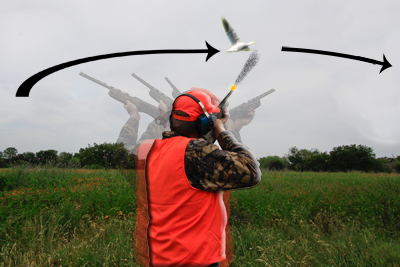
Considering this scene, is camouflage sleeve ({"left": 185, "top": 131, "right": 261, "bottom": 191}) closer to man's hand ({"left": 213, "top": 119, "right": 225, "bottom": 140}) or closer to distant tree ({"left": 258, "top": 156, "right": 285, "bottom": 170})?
man's hand ({"left": 213, "top": 119, "right": 225, "bottom": 140})

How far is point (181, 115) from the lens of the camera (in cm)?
155

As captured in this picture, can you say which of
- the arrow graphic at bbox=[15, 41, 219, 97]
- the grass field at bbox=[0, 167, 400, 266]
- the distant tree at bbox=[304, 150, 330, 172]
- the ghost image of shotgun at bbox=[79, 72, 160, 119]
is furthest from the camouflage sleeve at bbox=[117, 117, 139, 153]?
the distant tree at bbox=[304, 150, 330, 172]

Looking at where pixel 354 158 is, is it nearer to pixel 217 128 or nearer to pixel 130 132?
pixel 130 132

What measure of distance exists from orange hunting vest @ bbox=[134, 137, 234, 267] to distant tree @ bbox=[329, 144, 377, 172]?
3671 centimetres

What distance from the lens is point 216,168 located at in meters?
1.36

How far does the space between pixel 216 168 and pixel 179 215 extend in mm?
374

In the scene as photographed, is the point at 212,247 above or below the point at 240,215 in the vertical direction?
above

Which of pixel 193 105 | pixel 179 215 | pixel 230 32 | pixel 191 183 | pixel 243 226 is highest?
pixel 230 32

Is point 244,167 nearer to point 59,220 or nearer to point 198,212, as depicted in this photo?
point 198,212

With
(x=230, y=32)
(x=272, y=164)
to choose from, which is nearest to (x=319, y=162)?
(x=272, y=164)

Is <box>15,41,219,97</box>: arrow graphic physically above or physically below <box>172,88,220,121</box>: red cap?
above

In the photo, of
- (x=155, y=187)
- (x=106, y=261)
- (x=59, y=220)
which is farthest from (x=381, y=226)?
(x=59, y=220)

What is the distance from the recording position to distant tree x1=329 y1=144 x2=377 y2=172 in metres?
32.9

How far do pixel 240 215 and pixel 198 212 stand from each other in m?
4.70
